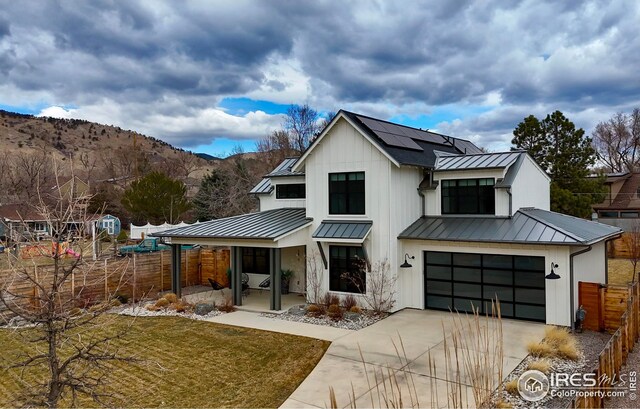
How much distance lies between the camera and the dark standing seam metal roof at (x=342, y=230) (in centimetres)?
1495

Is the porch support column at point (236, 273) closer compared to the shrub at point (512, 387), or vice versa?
the shrub at point (512, 387)

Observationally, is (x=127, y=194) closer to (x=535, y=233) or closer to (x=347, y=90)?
(x=347, y=90)

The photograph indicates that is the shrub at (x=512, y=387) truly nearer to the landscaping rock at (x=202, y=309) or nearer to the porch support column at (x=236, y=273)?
the landscaping rock at (x=202, y=309)

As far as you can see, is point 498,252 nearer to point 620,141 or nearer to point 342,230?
point 342,230

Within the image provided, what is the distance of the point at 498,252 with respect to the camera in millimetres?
13820

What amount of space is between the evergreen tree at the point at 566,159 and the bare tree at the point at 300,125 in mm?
22678

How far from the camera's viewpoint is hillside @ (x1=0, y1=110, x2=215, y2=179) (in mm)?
85312

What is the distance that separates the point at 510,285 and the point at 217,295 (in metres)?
11.5

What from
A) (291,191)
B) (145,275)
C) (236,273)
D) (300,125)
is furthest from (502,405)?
(300,125)

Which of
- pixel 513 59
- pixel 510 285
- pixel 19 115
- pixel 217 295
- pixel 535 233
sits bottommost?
pixel 217 295

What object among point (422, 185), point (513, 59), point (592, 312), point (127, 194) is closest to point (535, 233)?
point (592, 312)

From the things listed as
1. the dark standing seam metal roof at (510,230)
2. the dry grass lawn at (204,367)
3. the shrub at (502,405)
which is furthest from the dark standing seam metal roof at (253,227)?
the shrub at (502,405)

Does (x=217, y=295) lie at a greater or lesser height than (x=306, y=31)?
lesser

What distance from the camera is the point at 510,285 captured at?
13.9 m
